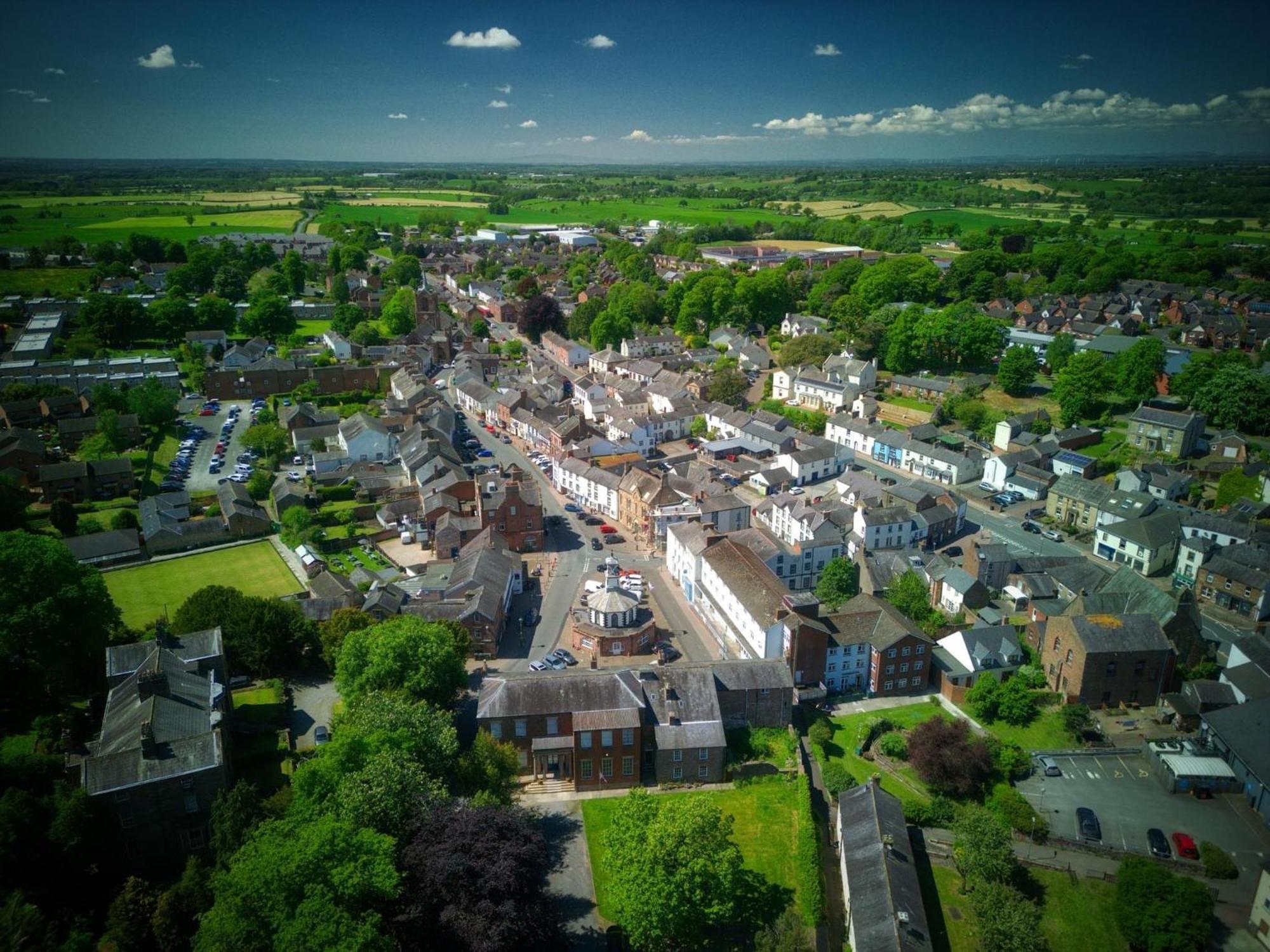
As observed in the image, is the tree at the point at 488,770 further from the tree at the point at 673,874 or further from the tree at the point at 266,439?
the tree at the point at 266,439

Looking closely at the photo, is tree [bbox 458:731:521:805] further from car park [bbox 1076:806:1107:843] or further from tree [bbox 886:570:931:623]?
tree [bbox 886:570:931:623]

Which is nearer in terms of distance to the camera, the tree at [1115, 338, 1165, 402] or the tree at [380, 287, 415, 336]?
the tree at [1115, 338, 1165, 402]

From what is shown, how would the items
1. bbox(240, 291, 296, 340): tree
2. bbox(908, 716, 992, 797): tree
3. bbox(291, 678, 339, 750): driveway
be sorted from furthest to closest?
bbox(240, 291, 296, 340): tree → bbox(291, 678, 339, 750): driveway → bbox(908, 716, 992, 797): tree

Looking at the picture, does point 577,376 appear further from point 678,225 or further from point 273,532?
point 678,225

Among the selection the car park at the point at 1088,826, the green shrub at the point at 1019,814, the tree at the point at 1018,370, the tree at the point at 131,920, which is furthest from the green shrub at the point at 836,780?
the tree at the point at 1018,370

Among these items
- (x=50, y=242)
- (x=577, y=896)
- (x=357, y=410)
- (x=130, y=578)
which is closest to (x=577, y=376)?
(x=357, y=410)

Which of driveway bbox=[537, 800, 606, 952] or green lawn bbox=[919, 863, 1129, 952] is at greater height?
driveway bbox=[537, 800, 606, 952]

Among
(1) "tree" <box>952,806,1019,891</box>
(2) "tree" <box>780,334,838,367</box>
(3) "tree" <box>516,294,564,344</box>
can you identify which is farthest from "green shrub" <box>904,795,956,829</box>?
(3) "tree" <box>516,294,564,344</box>
